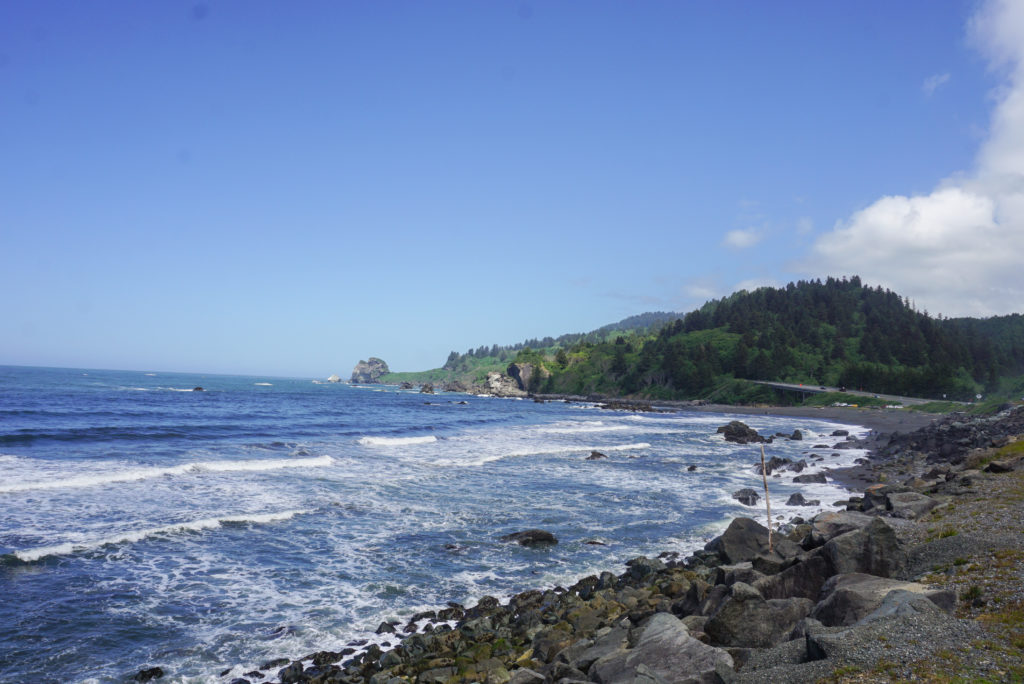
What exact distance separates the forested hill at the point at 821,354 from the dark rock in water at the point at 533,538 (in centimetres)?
12583

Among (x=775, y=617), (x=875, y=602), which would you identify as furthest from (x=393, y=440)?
(x=875, y=602)

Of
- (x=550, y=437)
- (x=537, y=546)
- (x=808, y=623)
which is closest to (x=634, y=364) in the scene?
(x=550, y=437)

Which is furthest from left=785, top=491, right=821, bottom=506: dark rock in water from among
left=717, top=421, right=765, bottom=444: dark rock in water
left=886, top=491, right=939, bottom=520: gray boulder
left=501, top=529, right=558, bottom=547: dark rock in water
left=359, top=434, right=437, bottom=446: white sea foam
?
left=359, top=434, right=437, bottom=446: white sea foam

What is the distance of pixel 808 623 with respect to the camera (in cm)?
867

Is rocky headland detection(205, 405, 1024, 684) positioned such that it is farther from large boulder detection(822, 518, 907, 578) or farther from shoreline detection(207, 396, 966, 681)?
shoreline detection(207, 396, 966, 681)

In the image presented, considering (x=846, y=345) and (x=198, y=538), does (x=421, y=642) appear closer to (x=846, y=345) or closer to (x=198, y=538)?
(x=198, y=538)

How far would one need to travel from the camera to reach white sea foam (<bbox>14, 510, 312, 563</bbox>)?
17964 millimetres

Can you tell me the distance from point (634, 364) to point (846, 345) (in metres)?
62.1

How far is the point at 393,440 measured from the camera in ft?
174

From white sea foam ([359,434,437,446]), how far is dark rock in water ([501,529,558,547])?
3061 cm

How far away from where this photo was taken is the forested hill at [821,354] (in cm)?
12812

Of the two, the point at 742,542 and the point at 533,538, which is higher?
the point at 742,542

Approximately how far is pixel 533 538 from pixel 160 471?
23821 millimetres

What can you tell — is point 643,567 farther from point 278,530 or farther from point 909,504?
point 278,530
